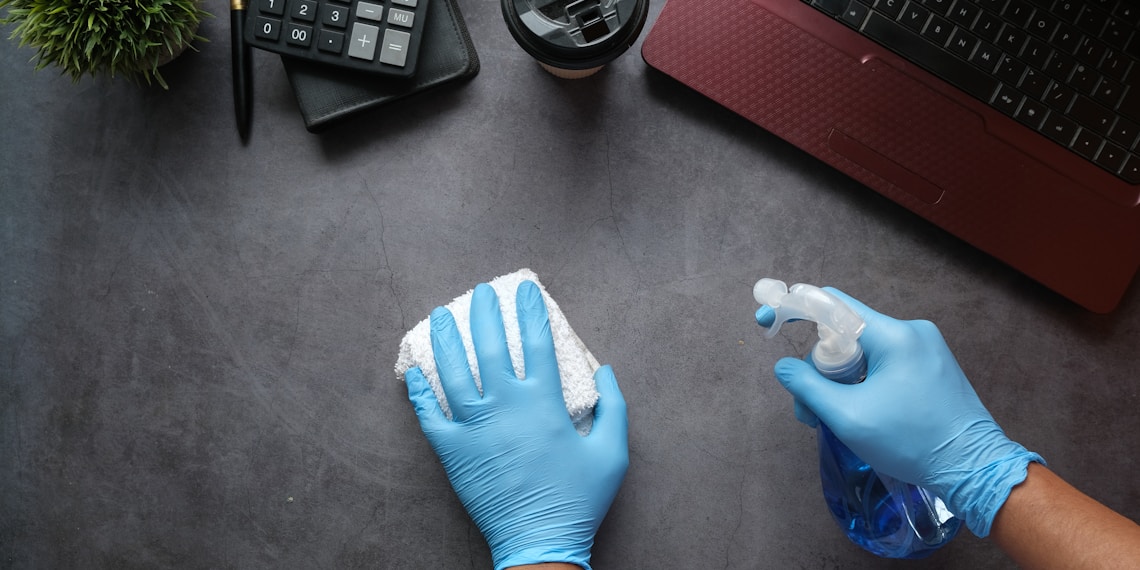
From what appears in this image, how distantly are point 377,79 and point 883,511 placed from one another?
2.51 feet

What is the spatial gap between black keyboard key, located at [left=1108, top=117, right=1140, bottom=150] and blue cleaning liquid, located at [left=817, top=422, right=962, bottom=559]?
1.45ft

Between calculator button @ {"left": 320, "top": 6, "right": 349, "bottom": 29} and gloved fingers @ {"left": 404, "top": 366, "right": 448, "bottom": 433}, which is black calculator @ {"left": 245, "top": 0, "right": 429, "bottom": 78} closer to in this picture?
calculator button @ {"left": 320, "top": 6, "right": 349, "bottom": 29}

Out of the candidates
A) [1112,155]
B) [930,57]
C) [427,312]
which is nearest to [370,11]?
[427,312]

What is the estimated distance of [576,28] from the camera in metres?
0.76

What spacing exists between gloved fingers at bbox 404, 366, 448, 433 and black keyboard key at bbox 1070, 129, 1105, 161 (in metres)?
0.77

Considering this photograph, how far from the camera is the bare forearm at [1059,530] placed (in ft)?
2.19

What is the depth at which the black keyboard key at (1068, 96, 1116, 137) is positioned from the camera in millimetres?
791

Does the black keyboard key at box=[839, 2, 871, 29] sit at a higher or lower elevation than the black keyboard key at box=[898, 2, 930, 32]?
lower

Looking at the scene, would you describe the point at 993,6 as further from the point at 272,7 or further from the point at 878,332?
the point at 272,7

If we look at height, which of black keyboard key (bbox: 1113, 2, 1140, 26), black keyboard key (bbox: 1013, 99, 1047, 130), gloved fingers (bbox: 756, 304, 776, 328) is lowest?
gloved fingers (bbox: 756, 304, 776, 328)

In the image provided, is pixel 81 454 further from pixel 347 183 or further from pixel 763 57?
pixel 763 57

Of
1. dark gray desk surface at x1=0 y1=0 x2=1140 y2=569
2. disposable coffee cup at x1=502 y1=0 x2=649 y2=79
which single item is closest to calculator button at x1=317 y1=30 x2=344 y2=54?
dark gray desk surface at x1=0 y1=0 x2=1140 y2=569

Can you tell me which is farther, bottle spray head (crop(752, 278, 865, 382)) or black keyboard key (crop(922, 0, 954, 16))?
black keyboard key (crop(922, 0, 954, 16))

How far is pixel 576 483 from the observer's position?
2.68ft
